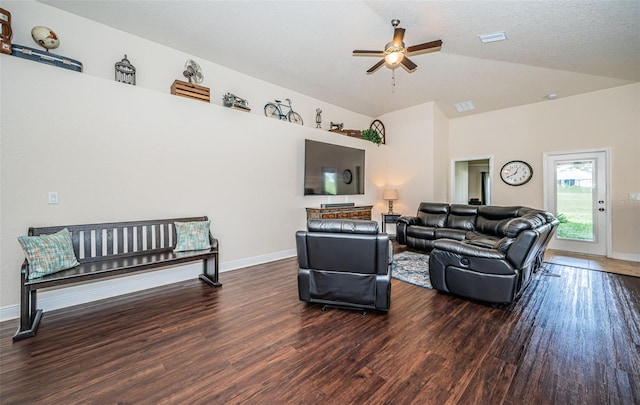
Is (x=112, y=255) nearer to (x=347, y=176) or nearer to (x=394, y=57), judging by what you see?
(x=394, y=57)

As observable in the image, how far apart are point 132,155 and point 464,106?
676cm

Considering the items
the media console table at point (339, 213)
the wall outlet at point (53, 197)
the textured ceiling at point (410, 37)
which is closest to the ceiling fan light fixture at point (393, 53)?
the textured ceiling at point (410, 37)

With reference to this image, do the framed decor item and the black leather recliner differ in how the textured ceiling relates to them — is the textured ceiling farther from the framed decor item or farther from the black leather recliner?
the black leather recliner

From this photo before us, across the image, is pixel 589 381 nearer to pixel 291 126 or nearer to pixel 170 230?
pixel 170 230

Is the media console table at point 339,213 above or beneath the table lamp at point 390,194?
beneath

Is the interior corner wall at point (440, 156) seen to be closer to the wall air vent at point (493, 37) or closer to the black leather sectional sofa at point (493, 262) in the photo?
the wall air vent at point (493, 37)

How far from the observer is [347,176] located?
20.0 feet

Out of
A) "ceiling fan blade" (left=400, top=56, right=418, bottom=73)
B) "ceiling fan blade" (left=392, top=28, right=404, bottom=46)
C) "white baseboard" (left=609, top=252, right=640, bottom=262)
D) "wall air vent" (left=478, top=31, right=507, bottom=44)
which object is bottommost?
"white baseboard" (left=609, top=252, right=640, bottom=262)

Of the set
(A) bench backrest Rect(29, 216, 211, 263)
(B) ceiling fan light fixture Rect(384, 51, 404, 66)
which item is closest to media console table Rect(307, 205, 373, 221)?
(A) bench backrest Rect(29, 216, 211, 263)

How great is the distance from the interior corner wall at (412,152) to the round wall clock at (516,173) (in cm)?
156

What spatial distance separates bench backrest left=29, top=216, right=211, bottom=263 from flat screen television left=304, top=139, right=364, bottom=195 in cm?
254

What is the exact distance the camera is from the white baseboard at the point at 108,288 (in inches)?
Result: 108

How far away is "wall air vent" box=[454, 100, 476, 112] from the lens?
6.03 meters

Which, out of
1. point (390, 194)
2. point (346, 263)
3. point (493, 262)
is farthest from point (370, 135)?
point (346, 263)
